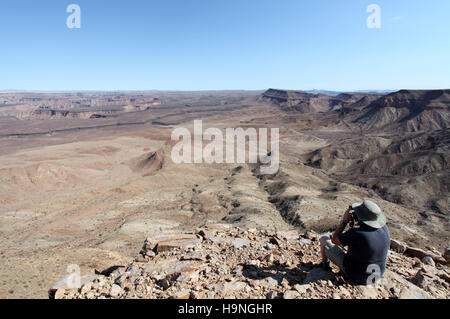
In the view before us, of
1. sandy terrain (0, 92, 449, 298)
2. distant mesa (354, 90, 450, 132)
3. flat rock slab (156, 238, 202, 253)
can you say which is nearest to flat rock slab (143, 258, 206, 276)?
flat rock slab (156, 238, 202, 253)

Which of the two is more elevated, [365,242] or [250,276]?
[365,242]

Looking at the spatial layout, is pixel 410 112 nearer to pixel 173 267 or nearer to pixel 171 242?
pixel 171 242

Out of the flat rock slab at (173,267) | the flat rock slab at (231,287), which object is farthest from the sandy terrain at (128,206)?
the flat rock slab at (231,287)

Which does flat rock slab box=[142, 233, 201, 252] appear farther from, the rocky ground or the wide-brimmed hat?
the wide-brimmed hat

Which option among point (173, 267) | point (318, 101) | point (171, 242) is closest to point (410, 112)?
point (318, 101)

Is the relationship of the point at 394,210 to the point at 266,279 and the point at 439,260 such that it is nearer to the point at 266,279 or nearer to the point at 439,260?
the point at 439,260

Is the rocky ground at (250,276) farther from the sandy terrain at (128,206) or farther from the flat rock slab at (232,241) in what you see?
the sandy terrain at (128,206)

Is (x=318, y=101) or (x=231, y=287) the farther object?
(x=318, y=101)
